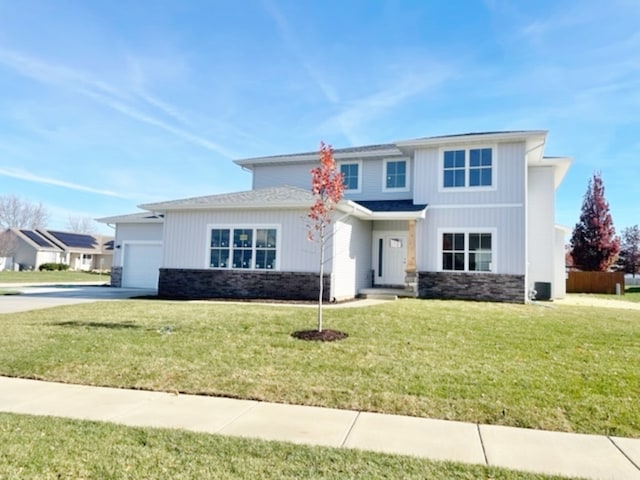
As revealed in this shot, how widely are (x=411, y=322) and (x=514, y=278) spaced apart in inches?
295

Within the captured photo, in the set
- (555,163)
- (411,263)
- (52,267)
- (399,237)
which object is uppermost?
(555,163)

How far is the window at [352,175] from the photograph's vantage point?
1872 centimetres

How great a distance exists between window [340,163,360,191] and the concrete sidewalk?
1477cm

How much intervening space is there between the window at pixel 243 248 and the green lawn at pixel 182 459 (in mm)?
10908

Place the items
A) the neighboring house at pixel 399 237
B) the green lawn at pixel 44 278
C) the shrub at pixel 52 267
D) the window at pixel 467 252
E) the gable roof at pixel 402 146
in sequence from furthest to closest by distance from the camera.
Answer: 1. the shrub at pixel 52 267
2. the green lawn at pixel 44 278
3. the window at pixel 467 252
4. the gable roof at pixel 402 146
5. the neighboring house at pixel 399 237

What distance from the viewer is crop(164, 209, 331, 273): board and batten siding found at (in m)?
14.2

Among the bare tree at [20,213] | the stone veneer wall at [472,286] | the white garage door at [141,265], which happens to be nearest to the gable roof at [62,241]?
the bare tree at [20,213]

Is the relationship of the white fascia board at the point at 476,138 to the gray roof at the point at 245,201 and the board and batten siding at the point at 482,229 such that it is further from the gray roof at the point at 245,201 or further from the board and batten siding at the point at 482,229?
the gray roof at the point at 245,201

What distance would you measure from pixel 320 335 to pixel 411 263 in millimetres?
8978

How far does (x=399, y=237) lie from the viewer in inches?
682

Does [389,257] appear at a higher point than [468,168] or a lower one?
lower

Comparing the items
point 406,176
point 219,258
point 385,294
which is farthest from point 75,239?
point 385,294

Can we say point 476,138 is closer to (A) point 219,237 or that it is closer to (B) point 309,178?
(B) point 309,178

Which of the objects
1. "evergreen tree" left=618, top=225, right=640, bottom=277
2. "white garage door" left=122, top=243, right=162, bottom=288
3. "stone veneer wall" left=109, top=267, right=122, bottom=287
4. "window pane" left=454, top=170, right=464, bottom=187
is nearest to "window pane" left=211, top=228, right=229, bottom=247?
"white garage door" left=122, top=243, right=162, bottom=288
